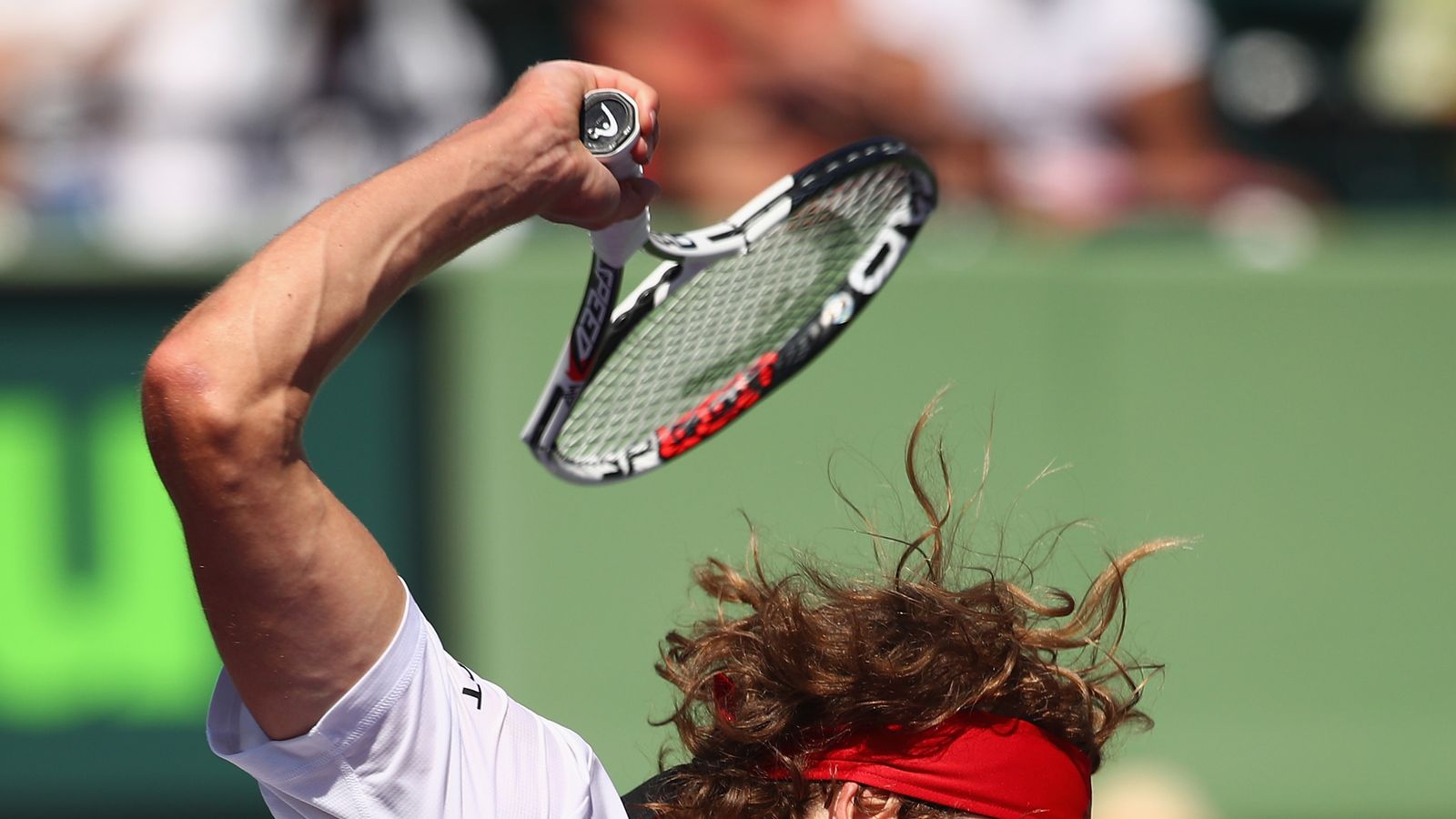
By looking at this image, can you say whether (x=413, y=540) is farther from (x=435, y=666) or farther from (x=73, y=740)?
(x=435, y=666)

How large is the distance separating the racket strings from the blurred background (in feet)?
7.11

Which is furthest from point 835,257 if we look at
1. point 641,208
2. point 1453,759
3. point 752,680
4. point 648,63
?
point 1453,759

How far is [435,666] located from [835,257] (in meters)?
1.01

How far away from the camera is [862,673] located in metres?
1.58

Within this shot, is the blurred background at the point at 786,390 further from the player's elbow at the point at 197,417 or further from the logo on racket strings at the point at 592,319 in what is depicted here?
the player's elbow at the point at 197,417

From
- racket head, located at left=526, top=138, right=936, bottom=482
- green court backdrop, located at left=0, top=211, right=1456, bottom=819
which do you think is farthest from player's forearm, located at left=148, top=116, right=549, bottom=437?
green court backdrop, located at left=0, top=211, right=1456, bottom=819

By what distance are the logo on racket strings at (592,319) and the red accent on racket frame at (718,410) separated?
0.18 m

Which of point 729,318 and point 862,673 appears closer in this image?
point 862,673

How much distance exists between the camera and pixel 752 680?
163 centimetres

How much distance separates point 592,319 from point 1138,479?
3.32 m

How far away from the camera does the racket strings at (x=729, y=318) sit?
2096 mm

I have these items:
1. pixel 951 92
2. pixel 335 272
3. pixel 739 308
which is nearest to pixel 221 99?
pixel 951 92

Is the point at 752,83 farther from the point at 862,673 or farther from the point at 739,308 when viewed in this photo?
the point at 862,673

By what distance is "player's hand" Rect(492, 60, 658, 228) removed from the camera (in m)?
1.52
